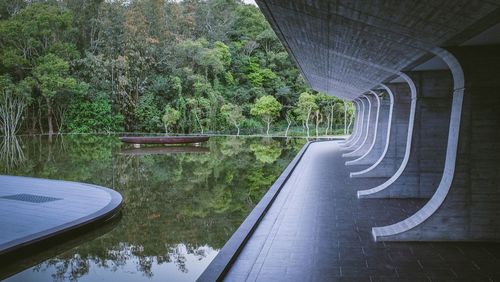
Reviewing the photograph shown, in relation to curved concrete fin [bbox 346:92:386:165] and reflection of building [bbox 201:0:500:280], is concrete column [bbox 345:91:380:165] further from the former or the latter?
reflection of building [bbox 201:0:500:280]

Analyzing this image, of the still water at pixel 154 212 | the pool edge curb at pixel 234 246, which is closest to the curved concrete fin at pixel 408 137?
the pool edge curb at pixel 234 246

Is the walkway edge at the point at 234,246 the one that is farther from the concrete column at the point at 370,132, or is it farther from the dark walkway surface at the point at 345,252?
Result: the concrete column at the point at 370,132

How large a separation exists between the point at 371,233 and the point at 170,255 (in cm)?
285

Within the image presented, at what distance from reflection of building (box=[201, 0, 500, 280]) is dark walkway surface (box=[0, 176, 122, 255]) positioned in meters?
3.26

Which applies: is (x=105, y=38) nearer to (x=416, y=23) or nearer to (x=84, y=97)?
(x=84, y=97)

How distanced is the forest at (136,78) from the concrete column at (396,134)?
72.5 feet

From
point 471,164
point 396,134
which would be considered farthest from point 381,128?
point 471,164

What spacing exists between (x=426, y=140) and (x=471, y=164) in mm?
2590

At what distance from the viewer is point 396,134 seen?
10.4 metres

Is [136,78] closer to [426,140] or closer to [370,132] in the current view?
[370,132]

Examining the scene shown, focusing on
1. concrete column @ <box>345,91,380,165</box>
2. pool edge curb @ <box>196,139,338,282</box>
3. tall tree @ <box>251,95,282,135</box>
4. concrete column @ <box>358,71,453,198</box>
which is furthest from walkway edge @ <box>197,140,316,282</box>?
tall tree @ <box>251,95,282,135</box>

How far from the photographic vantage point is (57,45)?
33938mm

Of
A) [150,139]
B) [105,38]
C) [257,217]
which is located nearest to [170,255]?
[257,217]

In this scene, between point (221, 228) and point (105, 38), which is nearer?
point (221, 228)
